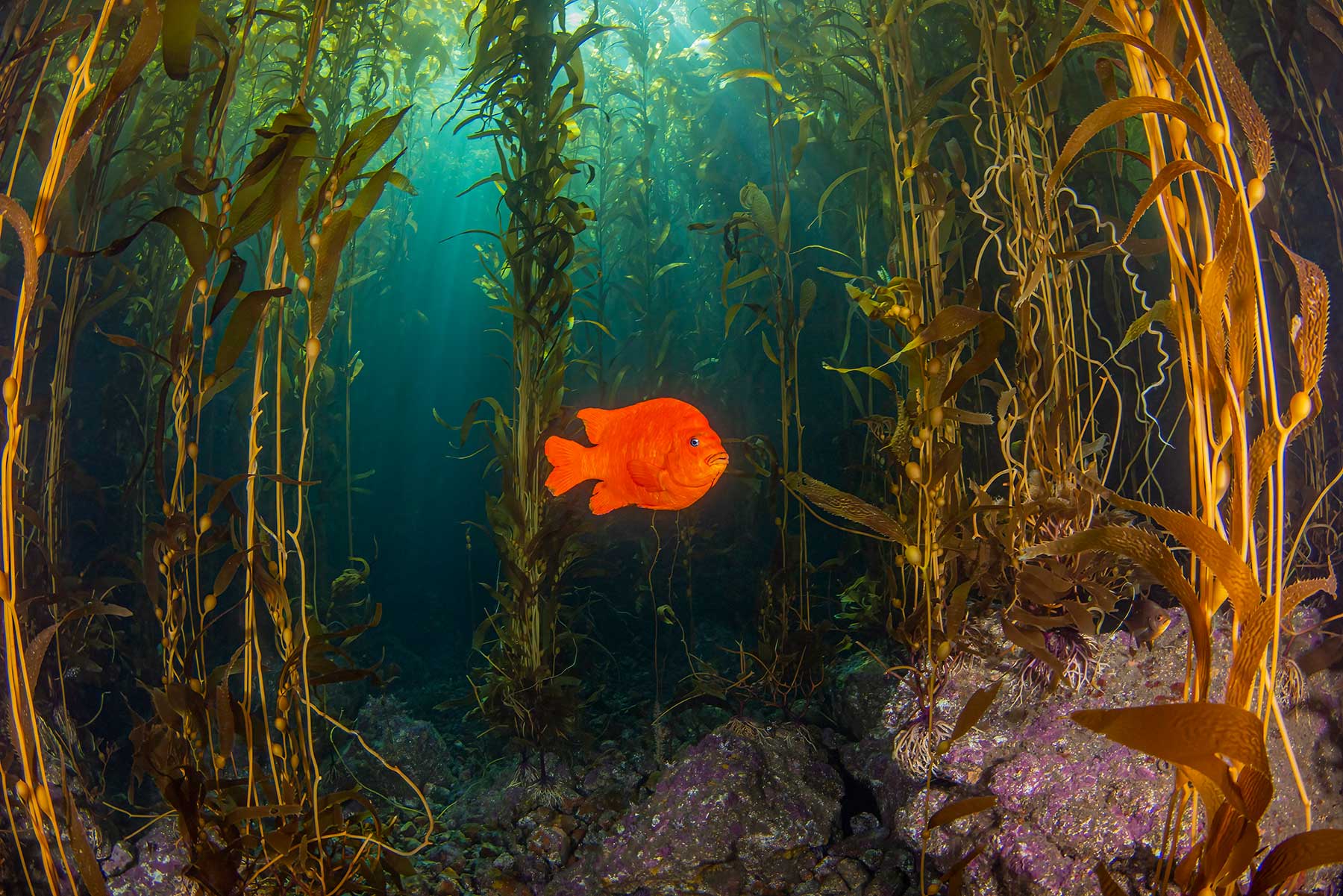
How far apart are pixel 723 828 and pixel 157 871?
2.36 m

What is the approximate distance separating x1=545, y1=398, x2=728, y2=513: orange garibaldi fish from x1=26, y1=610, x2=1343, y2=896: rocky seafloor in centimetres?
136

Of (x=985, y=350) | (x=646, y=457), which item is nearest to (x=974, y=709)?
(x=985, y=350)

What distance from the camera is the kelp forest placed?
1.33m

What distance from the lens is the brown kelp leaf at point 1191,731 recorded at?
99 cm

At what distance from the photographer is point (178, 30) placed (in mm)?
1604

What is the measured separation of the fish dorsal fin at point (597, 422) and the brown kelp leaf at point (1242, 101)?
6.12 ft

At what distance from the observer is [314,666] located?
2.01 metres

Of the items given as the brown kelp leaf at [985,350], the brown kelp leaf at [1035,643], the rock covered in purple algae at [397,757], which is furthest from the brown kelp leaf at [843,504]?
the rock covered in purple algae at [397,757]

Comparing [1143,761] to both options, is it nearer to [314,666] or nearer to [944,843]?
[944,843]

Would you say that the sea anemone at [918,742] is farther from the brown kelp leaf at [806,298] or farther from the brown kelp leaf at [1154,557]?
the brown kelp leaf at [806,298]

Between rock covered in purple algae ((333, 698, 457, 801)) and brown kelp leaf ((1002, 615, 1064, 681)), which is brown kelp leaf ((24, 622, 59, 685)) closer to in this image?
rock covered in purple algae ((333, 698, 457, 801))

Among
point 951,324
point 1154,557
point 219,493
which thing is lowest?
point 1154,557

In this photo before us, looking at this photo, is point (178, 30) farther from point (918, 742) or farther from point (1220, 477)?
point (918, 742)

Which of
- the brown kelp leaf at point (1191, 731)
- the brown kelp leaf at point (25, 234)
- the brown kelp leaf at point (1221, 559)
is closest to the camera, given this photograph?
the brown kelp leaf at point (1191, 731)
